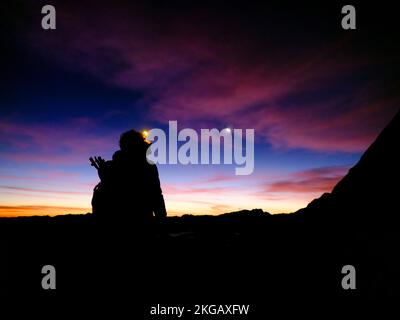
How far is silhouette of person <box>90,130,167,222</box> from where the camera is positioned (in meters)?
4.55

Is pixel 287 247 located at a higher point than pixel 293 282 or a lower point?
higher

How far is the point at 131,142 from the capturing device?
470cm

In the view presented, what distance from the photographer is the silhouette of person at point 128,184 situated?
455 cm

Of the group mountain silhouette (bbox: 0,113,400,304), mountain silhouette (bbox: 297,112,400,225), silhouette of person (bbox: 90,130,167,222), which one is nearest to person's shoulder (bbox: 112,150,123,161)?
silhouette of person (bbox: 90,130,167,222)

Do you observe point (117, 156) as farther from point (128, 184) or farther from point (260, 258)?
point (260, 258)

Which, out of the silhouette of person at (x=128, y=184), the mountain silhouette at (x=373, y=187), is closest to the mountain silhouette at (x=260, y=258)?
the mountain silhouette at (x=373, y=187)

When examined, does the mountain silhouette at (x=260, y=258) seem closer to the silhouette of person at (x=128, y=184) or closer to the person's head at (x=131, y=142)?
the silhouette of person at (x=128, y=184)

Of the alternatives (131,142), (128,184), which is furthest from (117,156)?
(128,184)

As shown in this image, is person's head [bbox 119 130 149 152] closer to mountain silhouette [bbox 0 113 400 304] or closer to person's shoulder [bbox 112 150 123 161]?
person's shoulder [bbox 112 150 123 161]

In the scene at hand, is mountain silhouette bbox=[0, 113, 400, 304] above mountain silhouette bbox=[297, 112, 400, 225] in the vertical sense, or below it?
below
